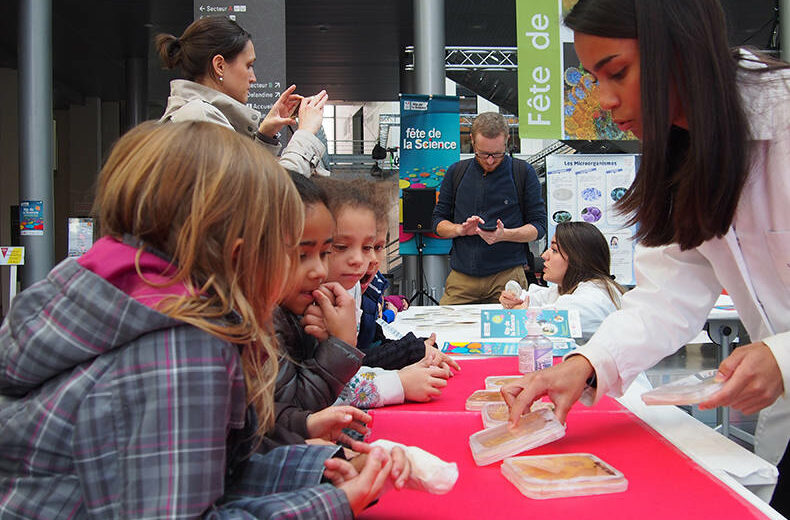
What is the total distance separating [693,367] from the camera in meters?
3.46

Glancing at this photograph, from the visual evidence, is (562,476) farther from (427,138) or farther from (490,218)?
(427,138)

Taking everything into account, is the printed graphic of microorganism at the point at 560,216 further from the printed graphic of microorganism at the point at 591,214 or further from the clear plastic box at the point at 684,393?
the clear plastic box at the point at 684,393

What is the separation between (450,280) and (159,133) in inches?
131

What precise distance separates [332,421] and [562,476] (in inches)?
14.1

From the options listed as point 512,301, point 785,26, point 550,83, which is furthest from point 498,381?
point 785,26

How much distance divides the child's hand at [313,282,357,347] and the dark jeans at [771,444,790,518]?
77 centimetres

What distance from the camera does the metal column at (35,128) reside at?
21.5 ft

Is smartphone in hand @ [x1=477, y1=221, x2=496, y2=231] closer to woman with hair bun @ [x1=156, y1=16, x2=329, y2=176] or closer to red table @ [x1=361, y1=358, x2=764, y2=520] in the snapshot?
woman with hair bun @ [x1=156, y1=16, x2=329, y2=176]

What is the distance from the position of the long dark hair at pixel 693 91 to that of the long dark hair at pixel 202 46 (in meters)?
1.54

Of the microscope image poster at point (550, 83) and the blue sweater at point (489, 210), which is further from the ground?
the microscope image poster at point (550, 83)

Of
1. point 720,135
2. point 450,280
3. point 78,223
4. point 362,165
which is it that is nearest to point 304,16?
point 78,223

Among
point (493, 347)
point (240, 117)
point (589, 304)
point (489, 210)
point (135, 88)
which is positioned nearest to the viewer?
point (493, 347)

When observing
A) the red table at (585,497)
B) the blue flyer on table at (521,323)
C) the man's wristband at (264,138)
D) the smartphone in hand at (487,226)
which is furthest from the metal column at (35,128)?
the red table at (585,497)

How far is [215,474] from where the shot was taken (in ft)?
2.07
